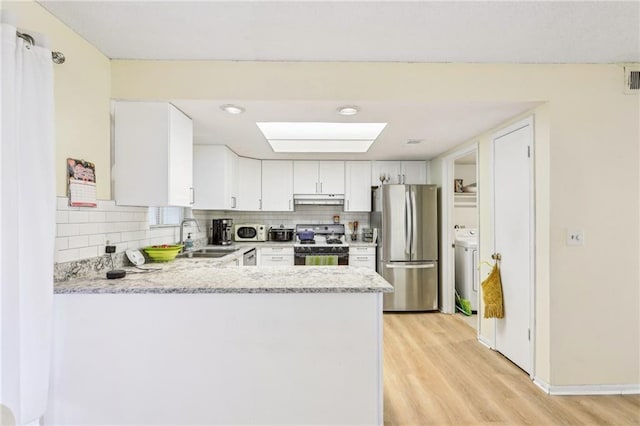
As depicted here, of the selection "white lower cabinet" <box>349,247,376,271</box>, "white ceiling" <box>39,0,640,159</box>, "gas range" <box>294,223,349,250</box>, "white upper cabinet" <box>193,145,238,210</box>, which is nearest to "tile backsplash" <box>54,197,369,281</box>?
"white upper cabinet" <box>193,145,238,210</box>

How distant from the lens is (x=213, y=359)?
1699 millimetres

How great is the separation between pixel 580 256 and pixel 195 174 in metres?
3.64

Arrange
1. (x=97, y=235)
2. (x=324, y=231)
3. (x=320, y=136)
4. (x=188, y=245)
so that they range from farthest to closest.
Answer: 1. (x=324, y=231)
2. (x=320, y=136)
3. (x=188, y=245)
4. (x=97, y=235)

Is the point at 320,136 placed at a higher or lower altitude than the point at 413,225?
higher

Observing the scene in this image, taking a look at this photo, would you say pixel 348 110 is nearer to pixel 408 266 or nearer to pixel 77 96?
pixel 77 96

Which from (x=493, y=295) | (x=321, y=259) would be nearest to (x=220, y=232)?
(x=321, y=259)

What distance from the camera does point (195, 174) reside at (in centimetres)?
360

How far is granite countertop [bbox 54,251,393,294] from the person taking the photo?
1.67m

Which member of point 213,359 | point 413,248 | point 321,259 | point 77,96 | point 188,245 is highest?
point 77,96

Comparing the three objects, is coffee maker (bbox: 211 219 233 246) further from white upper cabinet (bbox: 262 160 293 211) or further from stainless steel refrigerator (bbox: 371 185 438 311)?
stainless steel refrigerator (bbox: 371 185 438 311)

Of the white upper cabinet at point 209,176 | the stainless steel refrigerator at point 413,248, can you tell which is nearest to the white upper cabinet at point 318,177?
the stainless steel refrigerator at point 413,248

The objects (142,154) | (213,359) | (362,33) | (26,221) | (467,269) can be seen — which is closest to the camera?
(26,221)

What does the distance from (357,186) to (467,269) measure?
187cm

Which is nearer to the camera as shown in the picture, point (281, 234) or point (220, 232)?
point (220, 232)
